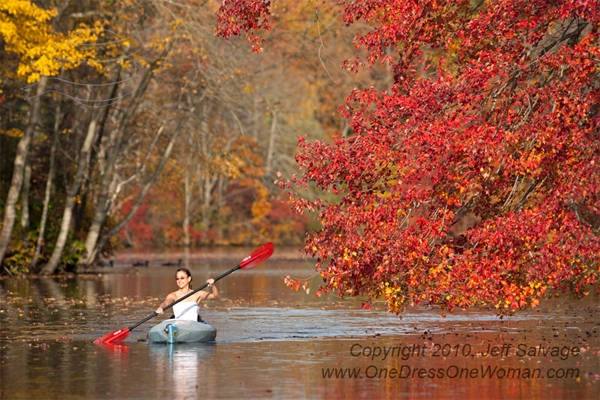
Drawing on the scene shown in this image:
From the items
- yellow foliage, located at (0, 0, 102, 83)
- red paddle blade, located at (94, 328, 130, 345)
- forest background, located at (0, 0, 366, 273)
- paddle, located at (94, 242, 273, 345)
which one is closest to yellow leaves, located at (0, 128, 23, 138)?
forest background, located at (0, 0, 366, 273)

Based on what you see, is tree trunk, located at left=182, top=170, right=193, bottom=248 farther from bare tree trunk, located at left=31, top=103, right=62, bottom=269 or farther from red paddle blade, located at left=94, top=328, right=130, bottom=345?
red paddle blade, located at left=94, top=328, right=130, bottom=345

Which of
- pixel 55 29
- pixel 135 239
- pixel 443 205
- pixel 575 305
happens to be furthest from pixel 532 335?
pixel 135 239

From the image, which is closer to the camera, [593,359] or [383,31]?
[593,359]

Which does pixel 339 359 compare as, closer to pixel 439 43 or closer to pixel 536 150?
pixel 536 150

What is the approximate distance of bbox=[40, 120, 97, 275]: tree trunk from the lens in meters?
42.3

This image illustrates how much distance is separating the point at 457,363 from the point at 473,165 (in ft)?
8.39

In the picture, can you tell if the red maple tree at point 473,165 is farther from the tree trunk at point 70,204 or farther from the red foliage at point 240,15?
the tree trunk at point 70,204

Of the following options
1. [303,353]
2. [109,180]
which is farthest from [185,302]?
[109,180]

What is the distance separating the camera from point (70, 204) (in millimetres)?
42844

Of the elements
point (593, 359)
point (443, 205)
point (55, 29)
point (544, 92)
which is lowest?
point (593, 359)

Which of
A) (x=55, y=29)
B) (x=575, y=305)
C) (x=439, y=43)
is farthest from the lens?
(x=55, y=29)

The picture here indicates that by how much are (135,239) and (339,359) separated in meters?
66.5

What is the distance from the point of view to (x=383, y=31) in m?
19.2

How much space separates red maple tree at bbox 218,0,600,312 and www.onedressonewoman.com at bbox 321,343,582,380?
2.34 feet
